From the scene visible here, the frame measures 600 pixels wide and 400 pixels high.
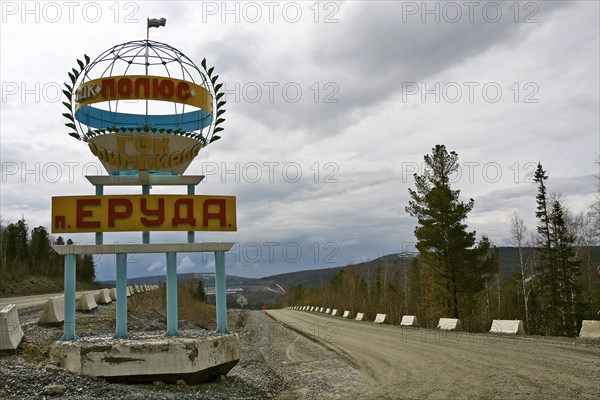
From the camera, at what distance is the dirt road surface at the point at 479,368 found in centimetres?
1001

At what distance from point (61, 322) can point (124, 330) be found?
19.9 ft

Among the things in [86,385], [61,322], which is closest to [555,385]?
[86,385]

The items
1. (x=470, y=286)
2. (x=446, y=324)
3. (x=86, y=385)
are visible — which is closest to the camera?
(x=86, y=385)

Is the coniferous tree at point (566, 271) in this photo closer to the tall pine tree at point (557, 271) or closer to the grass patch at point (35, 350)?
the tall pine tree at point (557, 271)

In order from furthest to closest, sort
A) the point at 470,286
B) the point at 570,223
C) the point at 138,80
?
the point at 570,223, the point at 470,286, the point at 138,80

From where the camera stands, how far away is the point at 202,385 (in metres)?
10.2

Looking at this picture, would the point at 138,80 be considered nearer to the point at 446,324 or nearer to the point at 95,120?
the point at 95,120

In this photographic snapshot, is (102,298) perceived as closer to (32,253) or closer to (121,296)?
(121,296)

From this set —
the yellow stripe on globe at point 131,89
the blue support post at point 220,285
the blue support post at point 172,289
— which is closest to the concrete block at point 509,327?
the blue support post at point 220,285

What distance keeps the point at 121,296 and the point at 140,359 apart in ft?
7.98

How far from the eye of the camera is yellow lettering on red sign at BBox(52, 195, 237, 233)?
11211mm

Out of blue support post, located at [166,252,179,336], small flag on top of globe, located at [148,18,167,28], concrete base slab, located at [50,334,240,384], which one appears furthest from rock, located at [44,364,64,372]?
small flag on top of globe, located at [148,18,167,28]

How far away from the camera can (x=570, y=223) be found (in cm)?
4841

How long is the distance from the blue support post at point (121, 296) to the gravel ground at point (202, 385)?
1455mm
